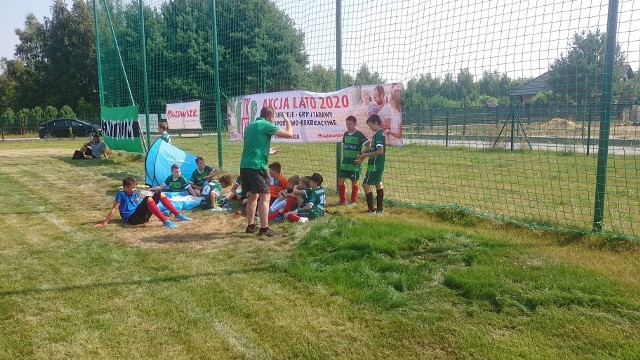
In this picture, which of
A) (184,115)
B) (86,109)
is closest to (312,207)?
(184,115)

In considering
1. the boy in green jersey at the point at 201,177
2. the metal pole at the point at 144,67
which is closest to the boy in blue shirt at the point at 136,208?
the boy in green jersey at the point at 201,177

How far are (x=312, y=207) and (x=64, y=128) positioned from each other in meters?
30.7

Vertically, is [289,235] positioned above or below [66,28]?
below

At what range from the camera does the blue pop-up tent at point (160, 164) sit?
32.9 ft

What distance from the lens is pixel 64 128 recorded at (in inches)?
1281

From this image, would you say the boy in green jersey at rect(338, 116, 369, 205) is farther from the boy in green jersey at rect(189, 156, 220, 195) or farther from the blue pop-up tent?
the blue pop-up tent

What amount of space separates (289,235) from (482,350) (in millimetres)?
3421

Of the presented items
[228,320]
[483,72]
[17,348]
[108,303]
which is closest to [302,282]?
[228,320]

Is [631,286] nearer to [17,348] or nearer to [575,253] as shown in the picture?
[575,253]

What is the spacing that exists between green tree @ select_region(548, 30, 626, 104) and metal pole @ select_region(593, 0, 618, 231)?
11cm

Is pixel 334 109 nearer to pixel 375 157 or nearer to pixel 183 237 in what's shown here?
pixel 375 157

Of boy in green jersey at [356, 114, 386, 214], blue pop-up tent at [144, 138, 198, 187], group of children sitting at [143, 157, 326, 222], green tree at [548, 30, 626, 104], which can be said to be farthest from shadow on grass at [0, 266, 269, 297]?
blue pop-up tent at [144, 138, 198, 187]

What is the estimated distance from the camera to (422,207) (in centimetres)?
743

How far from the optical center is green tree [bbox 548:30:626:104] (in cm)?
557
